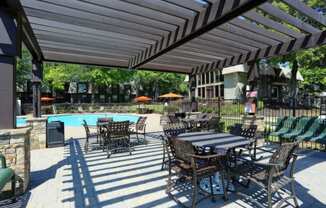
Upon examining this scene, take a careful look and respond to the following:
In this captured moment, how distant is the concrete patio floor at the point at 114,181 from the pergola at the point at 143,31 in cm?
145

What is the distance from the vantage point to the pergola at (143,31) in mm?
3486

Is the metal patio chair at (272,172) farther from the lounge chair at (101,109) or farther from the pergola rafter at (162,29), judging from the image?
the lounge chair at (101,109)

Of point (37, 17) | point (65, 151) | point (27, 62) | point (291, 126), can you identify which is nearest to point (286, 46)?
point (291, 126)

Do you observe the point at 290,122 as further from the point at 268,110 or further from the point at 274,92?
the point at 274,92

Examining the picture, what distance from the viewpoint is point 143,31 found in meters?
4.81

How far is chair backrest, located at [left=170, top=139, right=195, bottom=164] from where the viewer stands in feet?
10.6

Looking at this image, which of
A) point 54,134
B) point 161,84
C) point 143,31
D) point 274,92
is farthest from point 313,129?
point 161,84

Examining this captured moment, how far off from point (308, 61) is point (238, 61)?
14738 mm

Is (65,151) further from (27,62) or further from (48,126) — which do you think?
(27,62)

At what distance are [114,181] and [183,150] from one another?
175 cm

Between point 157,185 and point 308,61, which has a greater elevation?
point 308,61

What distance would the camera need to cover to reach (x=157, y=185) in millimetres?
4059

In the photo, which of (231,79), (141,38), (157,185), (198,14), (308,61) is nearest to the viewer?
(198,14)

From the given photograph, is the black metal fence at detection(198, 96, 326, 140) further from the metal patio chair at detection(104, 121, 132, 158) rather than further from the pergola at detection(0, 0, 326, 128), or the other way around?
the metal patio chair at detection(104, 121, 132, 158)
